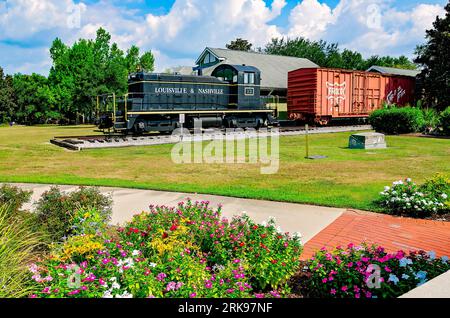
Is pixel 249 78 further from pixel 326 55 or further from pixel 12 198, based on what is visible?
pixel 326 55

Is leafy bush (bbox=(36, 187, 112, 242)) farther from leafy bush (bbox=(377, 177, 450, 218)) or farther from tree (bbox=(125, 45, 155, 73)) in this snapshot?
tree (bbox=(125, 45, 155, 73))

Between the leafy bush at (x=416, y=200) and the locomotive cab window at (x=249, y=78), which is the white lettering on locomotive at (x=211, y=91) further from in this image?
the leafy bush at (x=416, y=200)

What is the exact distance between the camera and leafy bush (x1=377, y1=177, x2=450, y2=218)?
22.4ft

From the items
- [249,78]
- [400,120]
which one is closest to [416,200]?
[249,78]

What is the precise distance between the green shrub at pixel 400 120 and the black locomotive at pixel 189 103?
736 cm

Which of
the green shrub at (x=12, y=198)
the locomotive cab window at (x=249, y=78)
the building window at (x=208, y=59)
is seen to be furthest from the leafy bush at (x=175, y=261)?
the building window at (x=208, y=59)

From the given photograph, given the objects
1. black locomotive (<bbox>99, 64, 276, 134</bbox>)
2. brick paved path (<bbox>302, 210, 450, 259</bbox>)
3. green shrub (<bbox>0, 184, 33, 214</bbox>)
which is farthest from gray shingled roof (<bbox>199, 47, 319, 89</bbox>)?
green shrub (<bbox>0, 184, 33, 214</bbox>)

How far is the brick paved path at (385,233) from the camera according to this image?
5398 millimetres

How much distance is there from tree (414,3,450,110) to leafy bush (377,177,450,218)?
30942 millimetres

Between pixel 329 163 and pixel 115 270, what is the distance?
10697mm

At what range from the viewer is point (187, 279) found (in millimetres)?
3564

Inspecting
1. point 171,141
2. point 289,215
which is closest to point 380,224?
point 289,215

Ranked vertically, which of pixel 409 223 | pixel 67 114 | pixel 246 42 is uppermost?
Answer: pixel 246 42

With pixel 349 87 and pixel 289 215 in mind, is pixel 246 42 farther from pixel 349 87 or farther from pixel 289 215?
pixel 289 215
